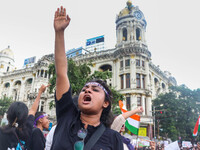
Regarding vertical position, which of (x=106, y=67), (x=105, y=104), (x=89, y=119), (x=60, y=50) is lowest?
(x=89, y=119)

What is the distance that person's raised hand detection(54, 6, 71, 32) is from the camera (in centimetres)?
174

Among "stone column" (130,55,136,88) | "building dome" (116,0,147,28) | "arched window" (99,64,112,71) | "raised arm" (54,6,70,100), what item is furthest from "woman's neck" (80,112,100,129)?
"building dome" (116,0,147,28)

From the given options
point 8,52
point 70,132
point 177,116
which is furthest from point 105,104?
point 8,52

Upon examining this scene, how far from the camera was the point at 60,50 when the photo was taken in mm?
1752

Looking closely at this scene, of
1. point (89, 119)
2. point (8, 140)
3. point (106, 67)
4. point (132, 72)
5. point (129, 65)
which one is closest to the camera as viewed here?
point (89, 119)

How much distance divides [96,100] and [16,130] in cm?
163

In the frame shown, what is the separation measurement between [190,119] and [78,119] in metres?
34.7

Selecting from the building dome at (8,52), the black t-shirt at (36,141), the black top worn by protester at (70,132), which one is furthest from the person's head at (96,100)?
the building dome at (8,52)

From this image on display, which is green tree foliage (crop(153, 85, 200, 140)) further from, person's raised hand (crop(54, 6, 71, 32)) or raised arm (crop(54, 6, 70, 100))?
person's raised hand (crop(54, 6, 71, 32))

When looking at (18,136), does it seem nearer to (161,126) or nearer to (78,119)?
(78,119)

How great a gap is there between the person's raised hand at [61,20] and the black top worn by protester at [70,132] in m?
0.61

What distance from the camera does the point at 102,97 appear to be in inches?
77.4

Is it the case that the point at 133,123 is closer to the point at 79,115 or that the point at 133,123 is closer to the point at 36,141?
the point at 36,141

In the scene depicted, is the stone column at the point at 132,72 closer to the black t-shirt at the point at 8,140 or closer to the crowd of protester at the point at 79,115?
the black t-shirt at the point at 8,140
